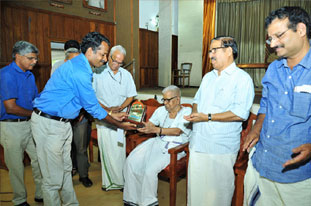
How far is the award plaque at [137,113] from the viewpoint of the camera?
2.45m

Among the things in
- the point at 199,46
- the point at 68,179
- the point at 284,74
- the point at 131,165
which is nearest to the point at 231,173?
the point at 284,74

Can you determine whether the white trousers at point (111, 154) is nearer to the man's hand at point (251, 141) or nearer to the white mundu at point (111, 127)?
the white mundu at point (111, 127)

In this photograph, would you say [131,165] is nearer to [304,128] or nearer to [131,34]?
[304,128]

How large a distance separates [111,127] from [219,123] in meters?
1.39

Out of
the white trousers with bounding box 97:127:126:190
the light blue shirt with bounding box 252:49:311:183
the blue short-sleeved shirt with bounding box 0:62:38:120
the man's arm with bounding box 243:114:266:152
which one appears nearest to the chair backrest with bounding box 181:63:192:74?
the white trousers with bounding box 97:127:126:190

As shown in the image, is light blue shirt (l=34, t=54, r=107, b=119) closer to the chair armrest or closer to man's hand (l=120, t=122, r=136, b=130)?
man's hand (l=120, t=122, r=136, b=130)

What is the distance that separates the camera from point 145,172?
219 centimetres

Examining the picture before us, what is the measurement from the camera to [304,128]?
3.70 feet

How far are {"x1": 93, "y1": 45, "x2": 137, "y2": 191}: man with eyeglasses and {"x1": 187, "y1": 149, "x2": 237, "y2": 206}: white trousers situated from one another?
40.6 inches

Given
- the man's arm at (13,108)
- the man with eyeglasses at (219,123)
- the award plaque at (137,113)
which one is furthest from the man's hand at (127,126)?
the man's arm at (13,108)

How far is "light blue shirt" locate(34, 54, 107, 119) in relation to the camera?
5.88 feet

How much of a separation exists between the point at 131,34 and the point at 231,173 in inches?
247

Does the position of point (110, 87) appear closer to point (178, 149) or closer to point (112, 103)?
point (112, 103)

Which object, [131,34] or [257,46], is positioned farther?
[257,46]
